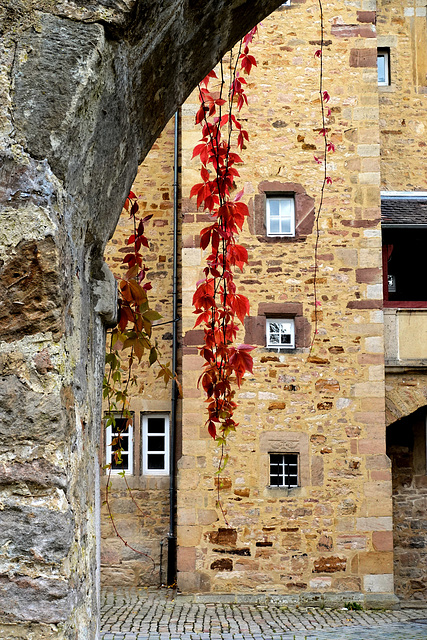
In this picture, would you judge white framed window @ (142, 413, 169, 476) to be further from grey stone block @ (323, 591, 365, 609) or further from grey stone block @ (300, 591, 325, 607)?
grey stone block @ (323, 591, 365, 609)

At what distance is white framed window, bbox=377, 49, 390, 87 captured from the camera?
43.9 feet

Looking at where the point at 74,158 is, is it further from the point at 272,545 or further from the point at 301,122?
the point at 301,122

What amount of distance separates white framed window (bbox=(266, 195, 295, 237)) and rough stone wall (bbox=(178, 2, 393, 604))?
7.0 inches

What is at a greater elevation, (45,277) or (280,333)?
(280,333)

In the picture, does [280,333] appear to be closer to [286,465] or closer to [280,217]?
[280,217]

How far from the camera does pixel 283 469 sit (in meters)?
10.0

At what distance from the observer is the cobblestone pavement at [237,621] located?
7.83 meters

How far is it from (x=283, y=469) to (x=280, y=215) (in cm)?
346

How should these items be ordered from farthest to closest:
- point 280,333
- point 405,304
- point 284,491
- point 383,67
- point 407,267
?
1. point 383,67
2. point 407,267
3. point 405,304
4. point 280,333
5. point 284,491

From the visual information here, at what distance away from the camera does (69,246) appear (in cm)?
141

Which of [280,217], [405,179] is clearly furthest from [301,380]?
[405,179]

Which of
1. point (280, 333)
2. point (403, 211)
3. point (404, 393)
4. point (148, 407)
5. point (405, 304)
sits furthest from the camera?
point (403, 211)

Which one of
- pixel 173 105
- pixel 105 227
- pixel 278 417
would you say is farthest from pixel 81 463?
pixel 278 417

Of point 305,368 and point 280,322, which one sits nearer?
point 305,368
